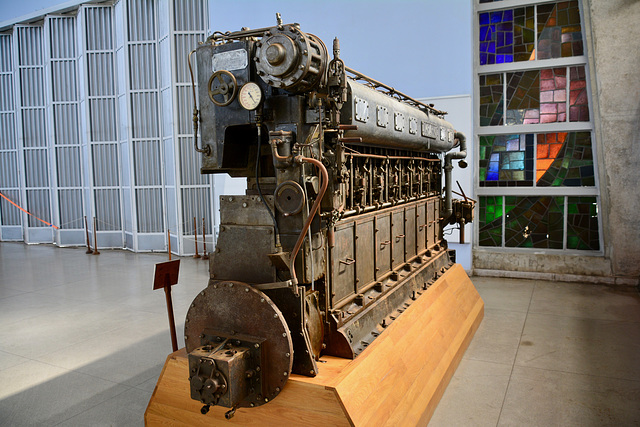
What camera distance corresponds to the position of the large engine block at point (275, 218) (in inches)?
129

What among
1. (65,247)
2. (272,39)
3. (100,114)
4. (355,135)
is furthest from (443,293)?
(65,247)

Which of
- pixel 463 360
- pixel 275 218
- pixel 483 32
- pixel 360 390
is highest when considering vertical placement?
pixel 483 32

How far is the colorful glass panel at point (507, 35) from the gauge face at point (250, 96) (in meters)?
7.71

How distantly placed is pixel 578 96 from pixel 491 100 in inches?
61.7

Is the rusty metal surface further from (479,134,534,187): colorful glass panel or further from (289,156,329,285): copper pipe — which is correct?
(479,134,534,187): colorful glass panel

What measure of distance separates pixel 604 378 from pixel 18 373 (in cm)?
638

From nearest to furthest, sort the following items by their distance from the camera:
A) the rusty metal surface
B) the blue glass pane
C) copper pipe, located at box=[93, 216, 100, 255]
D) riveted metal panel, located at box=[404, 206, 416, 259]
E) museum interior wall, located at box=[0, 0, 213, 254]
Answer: the rusty metal surface < riveted metal panel, located at box=[404, 206, 416, 259] < the blue glass pane < museum interior wall, located at box=[0, 0, 213, 254] < copper pipe, located at box=[93, 216, 100, 255]

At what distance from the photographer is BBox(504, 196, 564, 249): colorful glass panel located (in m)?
9.66

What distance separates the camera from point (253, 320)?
11.1 feet

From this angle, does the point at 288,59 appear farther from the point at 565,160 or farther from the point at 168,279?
the point at 565,160

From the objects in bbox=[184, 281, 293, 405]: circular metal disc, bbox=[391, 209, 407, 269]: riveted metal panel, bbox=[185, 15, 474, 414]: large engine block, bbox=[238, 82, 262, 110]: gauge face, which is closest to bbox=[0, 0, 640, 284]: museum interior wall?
bbox=[391, 209, 407, 269]: riveted metal panel

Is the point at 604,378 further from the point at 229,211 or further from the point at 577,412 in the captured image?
the point at 229,211

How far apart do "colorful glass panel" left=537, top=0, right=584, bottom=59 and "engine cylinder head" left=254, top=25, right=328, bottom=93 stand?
7721mm

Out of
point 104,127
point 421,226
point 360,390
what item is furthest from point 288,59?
point 104,127
